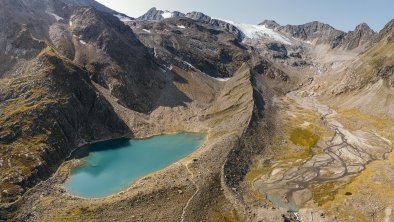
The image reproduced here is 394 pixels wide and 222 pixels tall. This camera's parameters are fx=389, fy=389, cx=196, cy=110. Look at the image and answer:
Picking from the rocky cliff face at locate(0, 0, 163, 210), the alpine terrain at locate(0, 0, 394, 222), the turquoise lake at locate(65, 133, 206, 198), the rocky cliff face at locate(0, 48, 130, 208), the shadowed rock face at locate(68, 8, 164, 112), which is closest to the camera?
the alpine terrain at locate(0, 0, 394, 222)

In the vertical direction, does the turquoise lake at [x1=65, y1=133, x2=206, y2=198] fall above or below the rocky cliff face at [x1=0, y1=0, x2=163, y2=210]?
below

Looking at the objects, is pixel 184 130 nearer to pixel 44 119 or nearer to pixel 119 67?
pixel 119 67

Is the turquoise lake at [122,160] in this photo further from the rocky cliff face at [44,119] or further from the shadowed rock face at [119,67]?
the shadowed rock face at [119,67]

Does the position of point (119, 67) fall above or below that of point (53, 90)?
above

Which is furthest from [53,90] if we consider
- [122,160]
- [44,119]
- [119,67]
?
[119,67]

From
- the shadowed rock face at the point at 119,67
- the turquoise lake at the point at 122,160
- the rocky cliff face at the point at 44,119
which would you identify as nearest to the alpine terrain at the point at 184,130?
the rocky cliff face at the point at 44,119

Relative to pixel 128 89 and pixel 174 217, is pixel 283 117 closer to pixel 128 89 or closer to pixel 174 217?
pixel 128 89

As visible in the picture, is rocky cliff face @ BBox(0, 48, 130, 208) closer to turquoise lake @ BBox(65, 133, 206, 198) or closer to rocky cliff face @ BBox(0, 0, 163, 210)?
rocky cliff face @ BBox(0, 0, 163, 210)

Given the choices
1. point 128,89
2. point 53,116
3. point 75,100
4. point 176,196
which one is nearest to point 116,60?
point 128,89

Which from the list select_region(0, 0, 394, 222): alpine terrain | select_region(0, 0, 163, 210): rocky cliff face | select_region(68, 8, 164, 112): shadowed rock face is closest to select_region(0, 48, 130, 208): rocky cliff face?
select_region(0, 0, 163, 210): rocky cliff face
